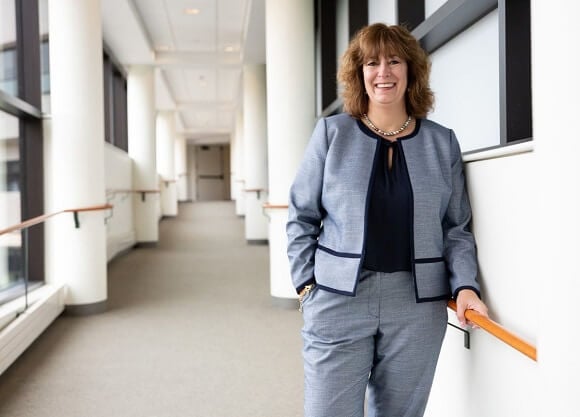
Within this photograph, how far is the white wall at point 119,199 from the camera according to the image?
31.0 ft

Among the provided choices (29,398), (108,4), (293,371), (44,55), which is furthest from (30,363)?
(108,4)

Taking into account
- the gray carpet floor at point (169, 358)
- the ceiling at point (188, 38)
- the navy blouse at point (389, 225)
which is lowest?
the gray carpet floor at point (169, 358)

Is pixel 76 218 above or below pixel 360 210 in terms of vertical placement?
below

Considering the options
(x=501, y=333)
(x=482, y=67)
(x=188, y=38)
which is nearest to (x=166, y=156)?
(x=188, y=38)

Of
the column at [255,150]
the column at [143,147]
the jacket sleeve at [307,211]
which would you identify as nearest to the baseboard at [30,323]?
the jacket sleeve at [307,211]

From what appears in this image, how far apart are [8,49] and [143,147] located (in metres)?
6.37

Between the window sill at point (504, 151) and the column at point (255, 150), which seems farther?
the column at point (255, 150)

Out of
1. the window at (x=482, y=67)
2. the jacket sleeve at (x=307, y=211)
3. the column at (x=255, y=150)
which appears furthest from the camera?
the column at (x=255, y=150)

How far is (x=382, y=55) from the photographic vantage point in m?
1.69

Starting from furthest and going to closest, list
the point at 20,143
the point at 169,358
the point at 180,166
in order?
the point at 180,166 → the point at 20,143 → the point at 169,358

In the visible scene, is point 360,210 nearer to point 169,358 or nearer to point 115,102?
point 169,358

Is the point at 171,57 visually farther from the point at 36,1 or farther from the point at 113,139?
the point at 36,1

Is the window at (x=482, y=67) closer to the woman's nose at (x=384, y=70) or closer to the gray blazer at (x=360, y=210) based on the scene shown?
the gray blazer at (x=360, y=210)

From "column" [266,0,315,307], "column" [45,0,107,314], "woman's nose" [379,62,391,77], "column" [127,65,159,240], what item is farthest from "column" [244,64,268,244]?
"woman's nose" [379,62,391,77]
